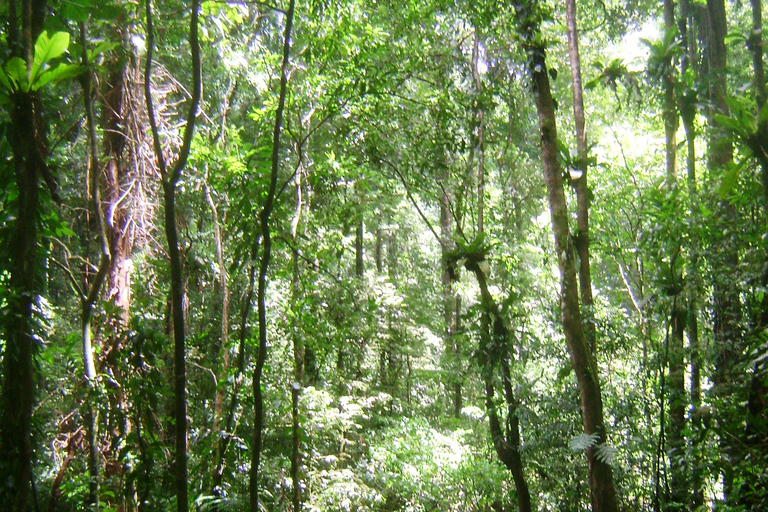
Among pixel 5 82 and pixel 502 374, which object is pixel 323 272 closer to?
pixel 502 374

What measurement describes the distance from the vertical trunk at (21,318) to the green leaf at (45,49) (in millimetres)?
36

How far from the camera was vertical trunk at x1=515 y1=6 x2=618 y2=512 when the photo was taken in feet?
15.6

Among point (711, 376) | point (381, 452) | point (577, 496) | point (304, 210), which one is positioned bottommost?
point (577, 496)

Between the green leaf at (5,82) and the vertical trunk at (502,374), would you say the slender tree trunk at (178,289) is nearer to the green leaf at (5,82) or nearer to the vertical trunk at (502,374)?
the green leaf at (5,82)

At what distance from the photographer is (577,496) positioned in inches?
237

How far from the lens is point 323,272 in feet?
16.7

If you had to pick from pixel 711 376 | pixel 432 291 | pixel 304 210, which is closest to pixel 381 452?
pixel 304 210

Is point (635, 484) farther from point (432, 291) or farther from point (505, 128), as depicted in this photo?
point (432, 291)

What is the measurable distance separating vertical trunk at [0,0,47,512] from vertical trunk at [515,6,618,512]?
13.1ft

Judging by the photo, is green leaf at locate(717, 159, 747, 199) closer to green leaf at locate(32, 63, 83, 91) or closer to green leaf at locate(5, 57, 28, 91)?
green leaf at locate(32, 63, 83, 91)

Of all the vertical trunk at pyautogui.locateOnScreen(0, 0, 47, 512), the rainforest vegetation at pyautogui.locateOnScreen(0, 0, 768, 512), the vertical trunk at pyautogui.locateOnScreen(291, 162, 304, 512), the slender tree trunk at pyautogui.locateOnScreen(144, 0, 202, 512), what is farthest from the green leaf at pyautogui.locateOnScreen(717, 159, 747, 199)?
the vertical trunk at pyautogui.locateOnScreen(0, 0, 47, 512)

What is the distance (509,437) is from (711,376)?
2.15 meters

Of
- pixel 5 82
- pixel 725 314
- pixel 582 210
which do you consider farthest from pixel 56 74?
pixel 725 314

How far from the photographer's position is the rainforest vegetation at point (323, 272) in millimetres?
2479
